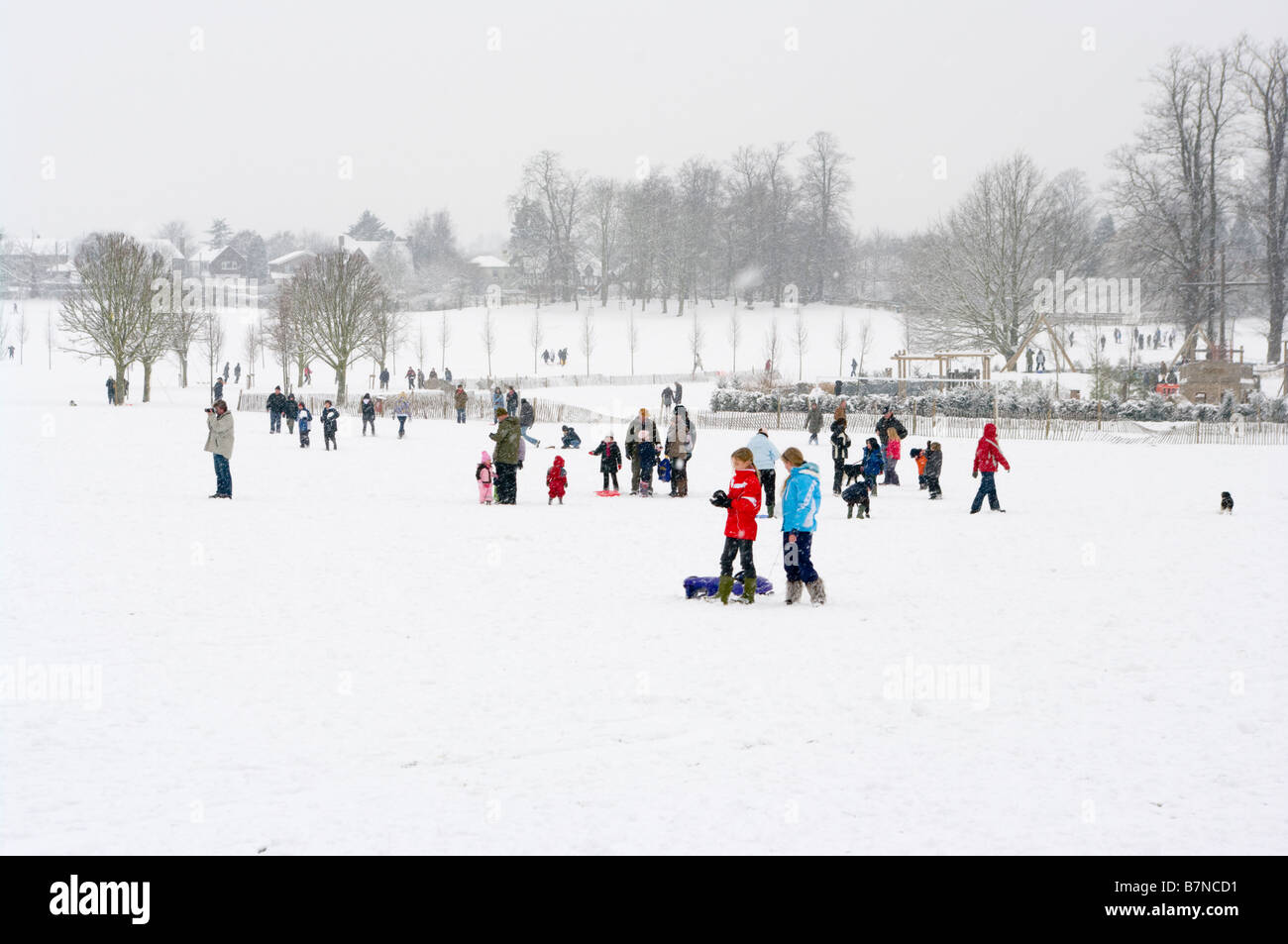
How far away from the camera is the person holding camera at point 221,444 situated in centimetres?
1842

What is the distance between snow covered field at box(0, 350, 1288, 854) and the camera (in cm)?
579

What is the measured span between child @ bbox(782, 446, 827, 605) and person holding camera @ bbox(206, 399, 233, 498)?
1070 centimetres

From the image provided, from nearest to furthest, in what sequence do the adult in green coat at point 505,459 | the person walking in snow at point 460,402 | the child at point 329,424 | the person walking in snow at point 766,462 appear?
the person walking in snow at point 766,462 < the adult in green coat at point 505,459 < the child at point 329,424 < the person walking in snow at point 460,402

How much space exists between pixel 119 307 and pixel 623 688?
45.5 meters

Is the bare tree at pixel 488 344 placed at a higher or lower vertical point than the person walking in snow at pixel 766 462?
higher

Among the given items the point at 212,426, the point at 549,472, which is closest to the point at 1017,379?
the point at 549,472

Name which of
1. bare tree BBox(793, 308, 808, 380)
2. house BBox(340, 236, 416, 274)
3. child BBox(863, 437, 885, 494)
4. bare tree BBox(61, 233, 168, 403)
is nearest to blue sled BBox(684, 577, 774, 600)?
child BBox(863, 437, 885, 494)

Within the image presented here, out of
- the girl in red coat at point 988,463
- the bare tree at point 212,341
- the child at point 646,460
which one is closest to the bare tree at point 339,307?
the bare tree at point 212,341

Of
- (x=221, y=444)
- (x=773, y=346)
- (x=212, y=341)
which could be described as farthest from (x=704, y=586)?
(x=212, y=341)

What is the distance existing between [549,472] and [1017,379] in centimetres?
3528

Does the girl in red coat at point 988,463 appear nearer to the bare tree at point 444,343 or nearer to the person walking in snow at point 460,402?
the person walking in snow at point 460,402

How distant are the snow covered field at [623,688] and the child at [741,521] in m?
0.32

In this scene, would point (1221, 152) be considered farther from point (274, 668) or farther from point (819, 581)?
point (274, 668)

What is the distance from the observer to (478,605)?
1088 centimetres
